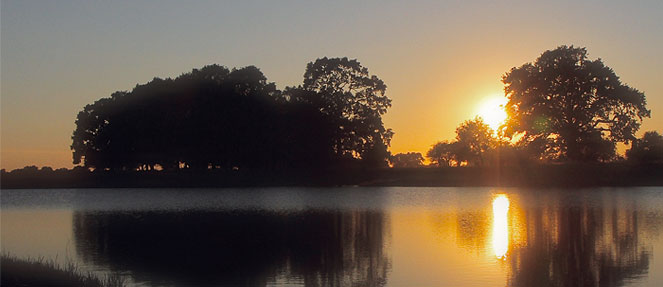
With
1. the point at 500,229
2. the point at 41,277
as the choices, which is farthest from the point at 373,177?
the point at 41,277

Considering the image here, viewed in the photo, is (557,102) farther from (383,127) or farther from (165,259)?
(165,259)

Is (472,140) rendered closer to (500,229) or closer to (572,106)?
(572,106)

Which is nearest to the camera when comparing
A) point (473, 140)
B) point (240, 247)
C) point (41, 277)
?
point (41, 277)

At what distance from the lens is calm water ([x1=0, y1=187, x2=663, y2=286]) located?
22.3m

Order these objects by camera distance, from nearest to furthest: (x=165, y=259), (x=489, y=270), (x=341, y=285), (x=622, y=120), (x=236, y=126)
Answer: (x=341, y=285), (x=489, y=270), (x=165, y=259), (x=622, y=120), (x=236, y=126)

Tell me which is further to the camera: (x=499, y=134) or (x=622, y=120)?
(x=499, y=134)

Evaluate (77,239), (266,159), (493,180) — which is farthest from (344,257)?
(266,159)

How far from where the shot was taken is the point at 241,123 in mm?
91312

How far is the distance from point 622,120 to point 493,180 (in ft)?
52.2

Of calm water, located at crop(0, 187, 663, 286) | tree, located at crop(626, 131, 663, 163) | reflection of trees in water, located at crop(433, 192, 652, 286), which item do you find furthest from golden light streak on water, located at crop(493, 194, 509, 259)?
tree, located at crop(626, 131, 663, 163)

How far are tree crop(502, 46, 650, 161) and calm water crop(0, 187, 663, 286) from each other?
34.2 m

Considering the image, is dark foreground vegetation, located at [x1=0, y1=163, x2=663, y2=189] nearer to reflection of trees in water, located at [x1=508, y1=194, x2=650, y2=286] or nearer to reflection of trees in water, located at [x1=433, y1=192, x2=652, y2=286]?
reflection of trees in water, located at [x1=433, y1=192, x2=652, y2=286]

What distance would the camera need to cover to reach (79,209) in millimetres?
53812

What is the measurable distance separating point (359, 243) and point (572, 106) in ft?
205
